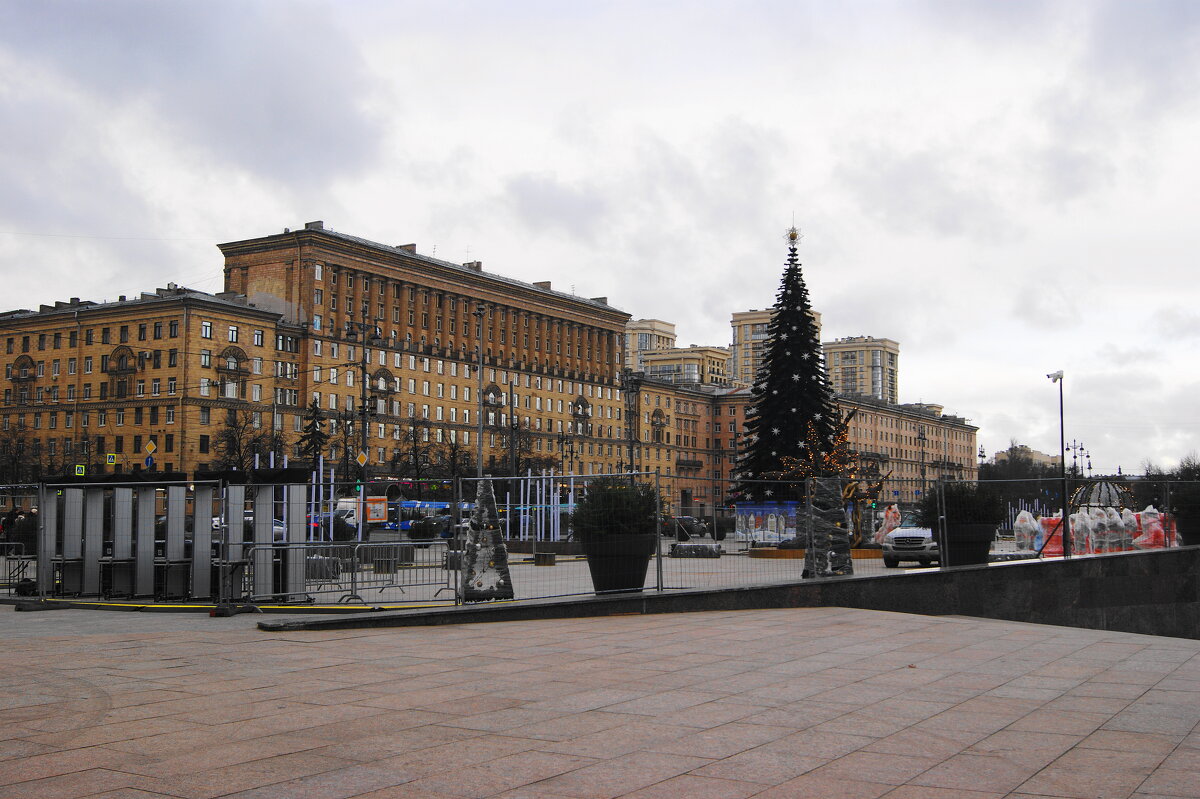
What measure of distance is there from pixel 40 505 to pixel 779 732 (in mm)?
14862

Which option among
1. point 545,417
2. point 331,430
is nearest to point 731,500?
point 331,430

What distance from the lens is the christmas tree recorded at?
5731 cm

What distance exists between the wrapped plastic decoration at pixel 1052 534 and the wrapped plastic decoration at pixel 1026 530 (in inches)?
5.4

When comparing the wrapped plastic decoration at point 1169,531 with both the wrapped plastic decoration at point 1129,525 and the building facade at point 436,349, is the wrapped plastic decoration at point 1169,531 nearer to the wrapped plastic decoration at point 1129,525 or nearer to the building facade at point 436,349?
the wrapped plastic decoration at point 1129,525

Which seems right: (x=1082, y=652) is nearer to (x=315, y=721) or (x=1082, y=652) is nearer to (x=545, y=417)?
(x=315, y=721)

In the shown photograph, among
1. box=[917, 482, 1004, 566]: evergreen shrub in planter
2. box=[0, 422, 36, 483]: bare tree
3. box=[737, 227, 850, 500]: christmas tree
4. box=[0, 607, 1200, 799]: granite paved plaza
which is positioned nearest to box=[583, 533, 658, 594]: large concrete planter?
box=[0, 607, 1200, 799]: granite paved plaza

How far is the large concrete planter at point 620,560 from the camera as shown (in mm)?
15750

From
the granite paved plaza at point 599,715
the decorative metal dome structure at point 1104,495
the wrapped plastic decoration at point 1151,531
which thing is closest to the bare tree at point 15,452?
the decorative metal dome structure at point 1104,495

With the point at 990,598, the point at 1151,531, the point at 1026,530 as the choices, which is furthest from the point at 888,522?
the point at 990,598

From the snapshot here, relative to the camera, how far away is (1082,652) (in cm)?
1152

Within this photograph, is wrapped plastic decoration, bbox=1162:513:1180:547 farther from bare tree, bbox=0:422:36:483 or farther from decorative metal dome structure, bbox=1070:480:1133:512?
bare tree, bbox=0:422:36:483

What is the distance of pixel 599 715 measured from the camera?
26.0ft

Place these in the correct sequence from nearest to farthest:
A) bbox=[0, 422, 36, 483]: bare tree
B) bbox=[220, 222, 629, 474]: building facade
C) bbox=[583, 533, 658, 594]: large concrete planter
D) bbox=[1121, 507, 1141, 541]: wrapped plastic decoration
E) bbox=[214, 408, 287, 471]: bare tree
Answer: bbox=[583, 533, 658, 594]: large concrete planter < bbox=[1121, 507, 1141, 541]: wrapped plastic decoration < bbox=[0, 422, 36, 483]: bare tree < bbox=[214, 408, 287, 471]: bare tree < bbox=[220, 222, 629, 474]: building facade

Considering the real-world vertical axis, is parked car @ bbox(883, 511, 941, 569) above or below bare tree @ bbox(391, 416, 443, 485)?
below
